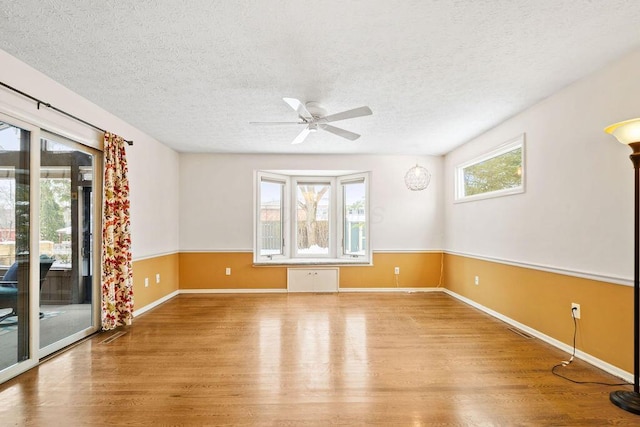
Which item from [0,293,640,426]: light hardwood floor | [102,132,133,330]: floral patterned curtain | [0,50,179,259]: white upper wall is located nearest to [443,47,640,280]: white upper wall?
[0,293,640,426]: light hardwood floor

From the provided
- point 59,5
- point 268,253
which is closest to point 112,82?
point 59,5

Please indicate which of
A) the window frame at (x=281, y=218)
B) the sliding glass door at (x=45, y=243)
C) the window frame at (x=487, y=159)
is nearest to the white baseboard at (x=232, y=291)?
the window frame at (x=281, y=218)

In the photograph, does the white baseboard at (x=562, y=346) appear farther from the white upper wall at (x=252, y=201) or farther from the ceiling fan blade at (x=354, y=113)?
the ceiling fan blade at (x=354, y=113)

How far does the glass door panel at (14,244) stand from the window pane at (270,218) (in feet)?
11.9

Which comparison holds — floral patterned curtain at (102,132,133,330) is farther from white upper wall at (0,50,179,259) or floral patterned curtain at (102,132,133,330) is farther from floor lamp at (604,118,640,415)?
floor lamp at (604,118,640,415)

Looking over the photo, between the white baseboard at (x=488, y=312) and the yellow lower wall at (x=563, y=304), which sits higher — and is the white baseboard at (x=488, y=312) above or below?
below

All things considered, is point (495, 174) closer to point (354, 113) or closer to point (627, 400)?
point (354, 113)

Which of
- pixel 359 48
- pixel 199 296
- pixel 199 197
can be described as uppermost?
pixel 359 48

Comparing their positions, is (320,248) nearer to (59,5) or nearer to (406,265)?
(406,265)

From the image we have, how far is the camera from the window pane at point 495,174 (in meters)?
3.96

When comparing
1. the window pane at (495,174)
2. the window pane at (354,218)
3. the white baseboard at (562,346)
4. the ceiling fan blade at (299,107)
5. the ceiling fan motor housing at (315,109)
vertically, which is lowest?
the white baseboard at (562,346)

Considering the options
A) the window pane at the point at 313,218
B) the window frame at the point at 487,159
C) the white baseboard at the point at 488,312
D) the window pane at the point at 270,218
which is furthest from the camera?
the window pane at the point at 313,218

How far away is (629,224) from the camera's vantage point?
8.20 ft

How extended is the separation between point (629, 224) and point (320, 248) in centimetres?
458
